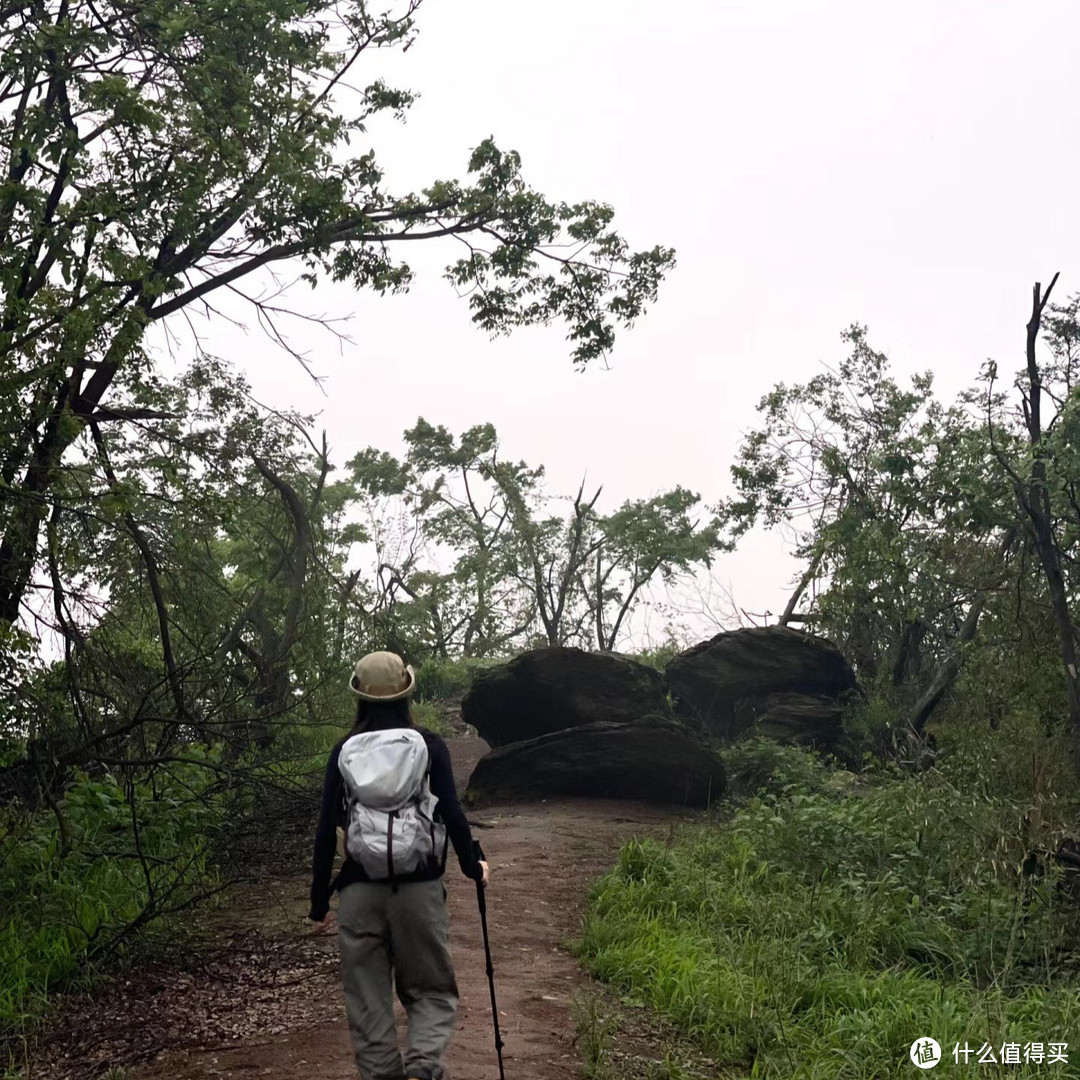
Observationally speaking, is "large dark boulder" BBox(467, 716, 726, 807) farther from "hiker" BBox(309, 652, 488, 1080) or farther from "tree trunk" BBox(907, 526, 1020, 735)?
"hiker" BBox(309, 652, 488, 1080)

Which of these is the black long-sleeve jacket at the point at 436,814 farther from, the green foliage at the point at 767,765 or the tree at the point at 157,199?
the green foliage at the point at 767,765

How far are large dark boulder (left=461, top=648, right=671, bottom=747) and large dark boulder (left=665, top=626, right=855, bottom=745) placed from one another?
2.64 m

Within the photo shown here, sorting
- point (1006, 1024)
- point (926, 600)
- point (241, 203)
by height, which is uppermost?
point (241, 203)

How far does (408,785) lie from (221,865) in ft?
20.4

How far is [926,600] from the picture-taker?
61.7ft

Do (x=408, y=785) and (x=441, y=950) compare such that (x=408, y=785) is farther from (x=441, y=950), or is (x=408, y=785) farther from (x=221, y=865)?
(x=221, y=865)

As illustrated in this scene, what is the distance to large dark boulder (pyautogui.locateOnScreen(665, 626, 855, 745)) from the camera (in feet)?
73.1

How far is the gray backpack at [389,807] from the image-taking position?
175 inches

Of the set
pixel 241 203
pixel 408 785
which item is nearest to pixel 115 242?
pixel 241 203

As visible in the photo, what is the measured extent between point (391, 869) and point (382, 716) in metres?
0.59

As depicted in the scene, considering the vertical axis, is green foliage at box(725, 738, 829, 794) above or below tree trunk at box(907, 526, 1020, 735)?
below

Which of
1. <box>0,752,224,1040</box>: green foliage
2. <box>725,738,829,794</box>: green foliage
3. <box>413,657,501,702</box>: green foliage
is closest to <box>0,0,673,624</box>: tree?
<box>0,752,224,1040</box>: green foliage

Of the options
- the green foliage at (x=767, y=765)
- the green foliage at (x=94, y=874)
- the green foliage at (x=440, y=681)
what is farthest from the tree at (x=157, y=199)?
the green foliage at (x=440, y=681)

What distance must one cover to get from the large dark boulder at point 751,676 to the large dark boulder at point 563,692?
2.64 m
